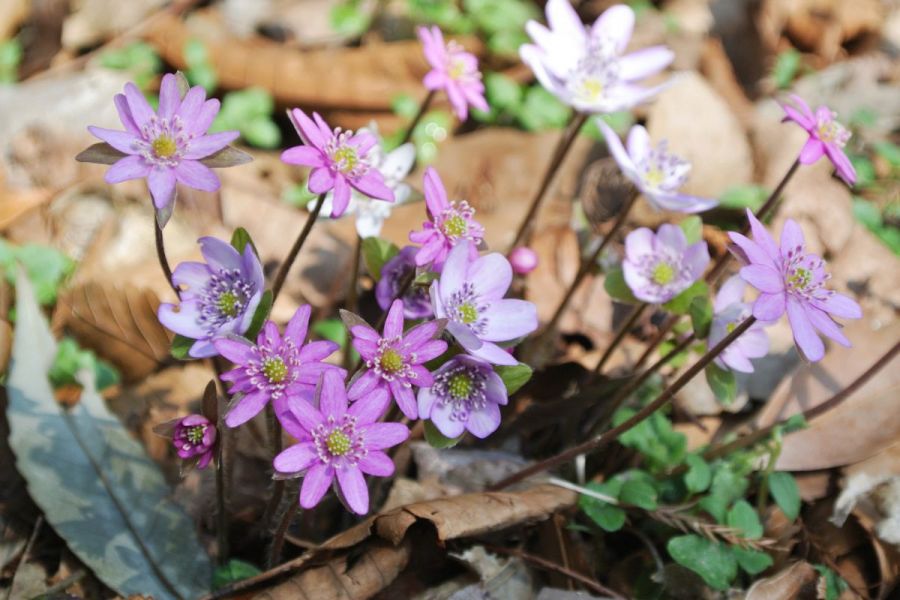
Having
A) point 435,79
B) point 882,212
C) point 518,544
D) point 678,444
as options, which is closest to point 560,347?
point 678,444

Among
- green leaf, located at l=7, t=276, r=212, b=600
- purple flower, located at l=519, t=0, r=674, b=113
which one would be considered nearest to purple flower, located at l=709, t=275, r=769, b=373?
purple flower, located at l=519, t=0, r=674, b=113

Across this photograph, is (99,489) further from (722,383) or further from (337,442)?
(722,383)

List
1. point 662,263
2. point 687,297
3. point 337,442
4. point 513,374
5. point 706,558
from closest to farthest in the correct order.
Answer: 1. point 337,442
2. point 513,374
3. point 706,558
4. point 687,297
5. point 662,263

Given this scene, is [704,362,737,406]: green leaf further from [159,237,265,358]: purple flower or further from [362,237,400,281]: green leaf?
[159,237,265,358]: purple flower

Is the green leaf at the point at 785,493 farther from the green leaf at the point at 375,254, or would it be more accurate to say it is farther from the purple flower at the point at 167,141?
the purple flower at the point at 167,141

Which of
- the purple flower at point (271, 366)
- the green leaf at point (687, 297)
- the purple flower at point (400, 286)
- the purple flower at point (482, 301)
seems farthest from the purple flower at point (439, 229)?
the green leaf at point (687, 297)

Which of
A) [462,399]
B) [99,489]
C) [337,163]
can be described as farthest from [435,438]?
[99,489]

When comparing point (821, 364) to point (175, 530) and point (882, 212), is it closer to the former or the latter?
point (882, 212)
